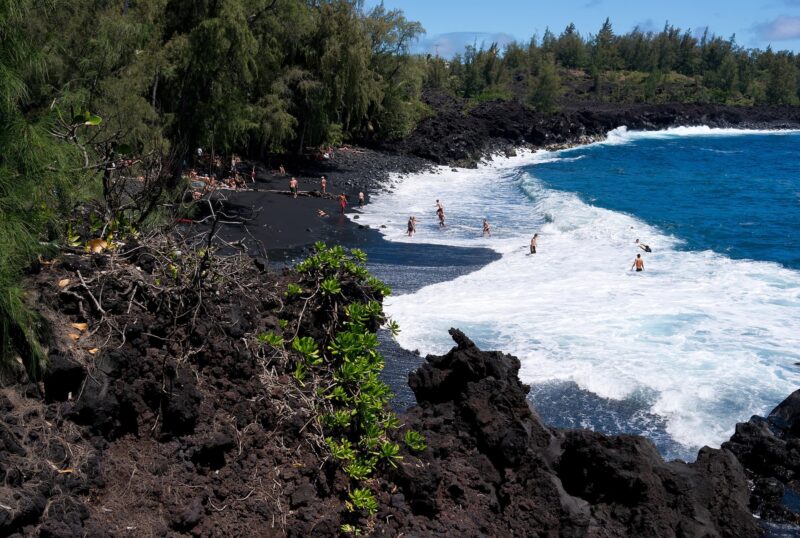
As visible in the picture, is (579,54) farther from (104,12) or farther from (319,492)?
(319,492)

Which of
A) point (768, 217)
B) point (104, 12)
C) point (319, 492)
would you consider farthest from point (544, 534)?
point (768, 217)

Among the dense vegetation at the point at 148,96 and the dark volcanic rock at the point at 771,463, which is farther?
the dark volcanic rock at the point at 771,463

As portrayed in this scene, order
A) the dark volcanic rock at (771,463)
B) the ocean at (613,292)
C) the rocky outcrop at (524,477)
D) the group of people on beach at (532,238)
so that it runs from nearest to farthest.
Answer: the rocky outcrop at (524,477) → the dark volcanic rock at (771,463) → the ocean at (613,292) → the group of people on beach at (532,238)

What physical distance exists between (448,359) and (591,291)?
486 inches

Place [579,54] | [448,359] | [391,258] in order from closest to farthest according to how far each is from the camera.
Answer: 1. [448,359]
2. [391,258]
3. [579,54]

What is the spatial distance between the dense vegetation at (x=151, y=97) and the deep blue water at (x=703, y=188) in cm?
1342

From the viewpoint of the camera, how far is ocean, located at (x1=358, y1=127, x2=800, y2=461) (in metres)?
13.6

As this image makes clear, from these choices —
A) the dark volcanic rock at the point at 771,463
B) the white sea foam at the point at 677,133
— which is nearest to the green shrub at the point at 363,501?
the dark volcanic rock at the point at 771,463

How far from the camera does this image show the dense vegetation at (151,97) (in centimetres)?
618

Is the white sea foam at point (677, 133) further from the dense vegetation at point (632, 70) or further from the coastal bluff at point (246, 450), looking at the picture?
the coastal bluff at point (246, 450)

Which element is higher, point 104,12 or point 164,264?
point 104,12

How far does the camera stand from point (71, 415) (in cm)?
593

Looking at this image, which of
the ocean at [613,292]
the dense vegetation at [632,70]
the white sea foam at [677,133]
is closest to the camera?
the ocean at [613,292]

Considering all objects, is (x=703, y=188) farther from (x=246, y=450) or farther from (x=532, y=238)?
(x=246, y=450)
